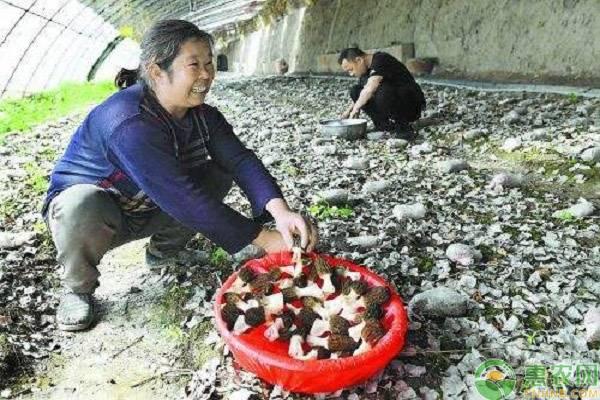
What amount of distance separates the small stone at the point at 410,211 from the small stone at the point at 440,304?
50.7 inches

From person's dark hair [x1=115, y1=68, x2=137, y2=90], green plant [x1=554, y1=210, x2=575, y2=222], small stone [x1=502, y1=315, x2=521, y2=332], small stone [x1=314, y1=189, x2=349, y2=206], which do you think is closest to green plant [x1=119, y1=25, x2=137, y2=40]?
small stone [x1=314, y1=189, x2=349, y2=206]

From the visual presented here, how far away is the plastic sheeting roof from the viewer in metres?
15.7

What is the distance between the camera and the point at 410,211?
4070mm

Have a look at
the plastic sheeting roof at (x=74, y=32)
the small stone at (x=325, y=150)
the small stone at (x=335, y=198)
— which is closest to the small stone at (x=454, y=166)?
the small stone at (x=335, y=198)

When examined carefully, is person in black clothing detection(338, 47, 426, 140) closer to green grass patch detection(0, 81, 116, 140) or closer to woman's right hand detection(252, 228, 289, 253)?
woman's right hand detection(252, 228, 289, 253)

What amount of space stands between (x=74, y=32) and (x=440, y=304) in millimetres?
22676

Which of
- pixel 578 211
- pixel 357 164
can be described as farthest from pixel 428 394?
pixel 357 164

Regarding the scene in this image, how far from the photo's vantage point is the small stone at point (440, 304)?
8.92ft

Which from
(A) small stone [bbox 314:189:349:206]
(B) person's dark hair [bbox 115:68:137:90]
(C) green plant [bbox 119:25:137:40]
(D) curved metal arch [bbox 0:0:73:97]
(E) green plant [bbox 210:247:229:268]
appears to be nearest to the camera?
(B) person's dark hair [bbox 115:68:137:90]

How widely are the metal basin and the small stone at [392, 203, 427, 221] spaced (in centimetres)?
275

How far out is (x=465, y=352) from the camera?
2.45 meters

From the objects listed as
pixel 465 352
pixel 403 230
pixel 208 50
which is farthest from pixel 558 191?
pixel 208 50

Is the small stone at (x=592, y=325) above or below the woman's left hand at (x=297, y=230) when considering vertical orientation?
below

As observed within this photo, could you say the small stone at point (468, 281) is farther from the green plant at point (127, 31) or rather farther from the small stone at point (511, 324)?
the green plant at point (127, 31)
